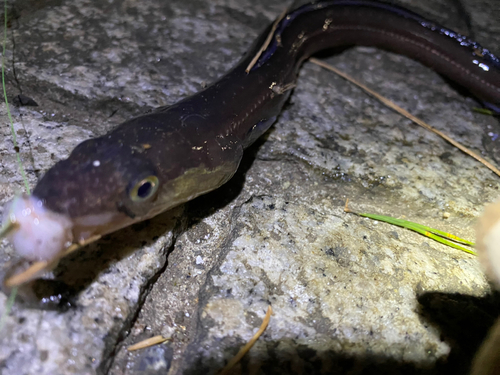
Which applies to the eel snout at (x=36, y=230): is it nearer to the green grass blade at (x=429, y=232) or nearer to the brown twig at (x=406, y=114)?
the green grass blade at (x=429, y=232)

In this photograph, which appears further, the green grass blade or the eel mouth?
the green grass blade

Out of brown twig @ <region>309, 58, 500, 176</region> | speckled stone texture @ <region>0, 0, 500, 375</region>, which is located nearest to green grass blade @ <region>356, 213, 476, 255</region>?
speckled stone texture @ <region>0, 0, 500, 375</region>

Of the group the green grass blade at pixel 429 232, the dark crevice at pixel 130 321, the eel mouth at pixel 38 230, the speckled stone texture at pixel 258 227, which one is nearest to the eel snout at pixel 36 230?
the eel mouth at pixel 38 230

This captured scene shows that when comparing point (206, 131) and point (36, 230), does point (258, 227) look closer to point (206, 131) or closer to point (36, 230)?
point (206, 131)

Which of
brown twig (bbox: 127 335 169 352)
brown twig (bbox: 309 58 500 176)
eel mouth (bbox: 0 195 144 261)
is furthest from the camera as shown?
brown twig (bbox: 309 58 500 176)

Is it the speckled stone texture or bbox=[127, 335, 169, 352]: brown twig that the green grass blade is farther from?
bbox=[127, 335, 169, 352]: brown twig

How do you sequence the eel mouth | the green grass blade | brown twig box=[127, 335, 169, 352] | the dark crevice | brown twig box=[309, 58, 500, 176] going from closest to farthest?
the eel mouth, the dark crevice, brown twig box=[127, 335, 169, 352], the green grass blade, brown twig box=[309, 58, 500, 176]

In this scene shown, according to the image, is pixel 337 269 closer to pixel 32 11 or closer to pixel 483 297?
pixel 483 297
